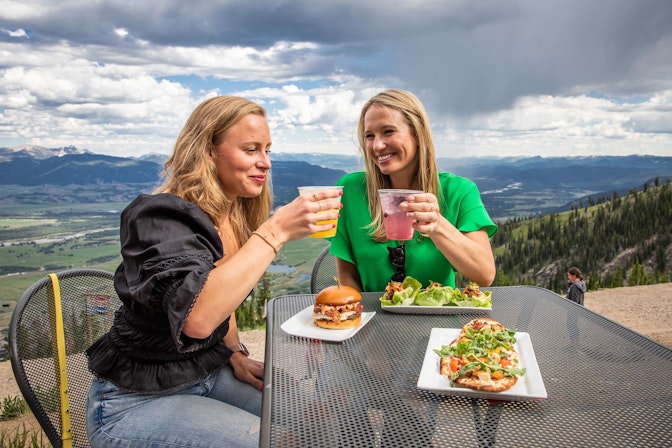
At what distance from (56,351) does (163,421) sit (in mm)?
1043

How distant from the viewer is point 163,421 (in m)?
2.32

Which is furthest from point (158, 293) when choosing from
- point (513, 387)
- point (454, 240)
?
point (454, 240)

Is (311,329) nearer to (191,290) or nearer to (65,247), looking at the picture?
(191,290)

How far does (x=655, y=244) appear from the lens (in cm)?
7038

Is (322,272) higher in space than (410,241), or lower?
lower

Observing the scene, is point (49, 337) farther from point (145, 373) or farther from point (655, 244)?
point (655, 244)

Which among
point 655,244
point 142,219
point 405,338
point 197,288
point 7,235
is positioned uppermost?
point 142,219

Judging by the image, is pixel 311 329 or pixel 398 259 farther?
pixel 398 259

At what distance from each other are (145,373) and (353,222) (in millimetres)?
1841

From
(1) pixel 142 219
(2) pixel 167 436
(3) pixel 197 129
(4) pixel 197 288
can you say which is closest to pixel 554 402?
(4) pixel 197 288

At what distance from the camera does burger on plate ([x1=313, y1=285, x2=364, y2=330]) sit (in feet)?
8.89

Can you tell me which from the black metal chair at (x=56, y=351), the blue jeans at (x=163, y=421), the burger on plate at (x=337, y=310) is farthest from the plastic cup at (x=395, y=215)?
the black metal chair at (x=56, y=351)

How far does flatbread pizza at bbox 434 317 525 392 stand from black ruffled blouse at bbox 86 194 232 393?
3.27ft

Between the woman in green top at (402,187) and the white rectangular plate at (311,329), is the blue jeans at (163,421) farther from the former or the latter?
the woman in green top at (402,187)
